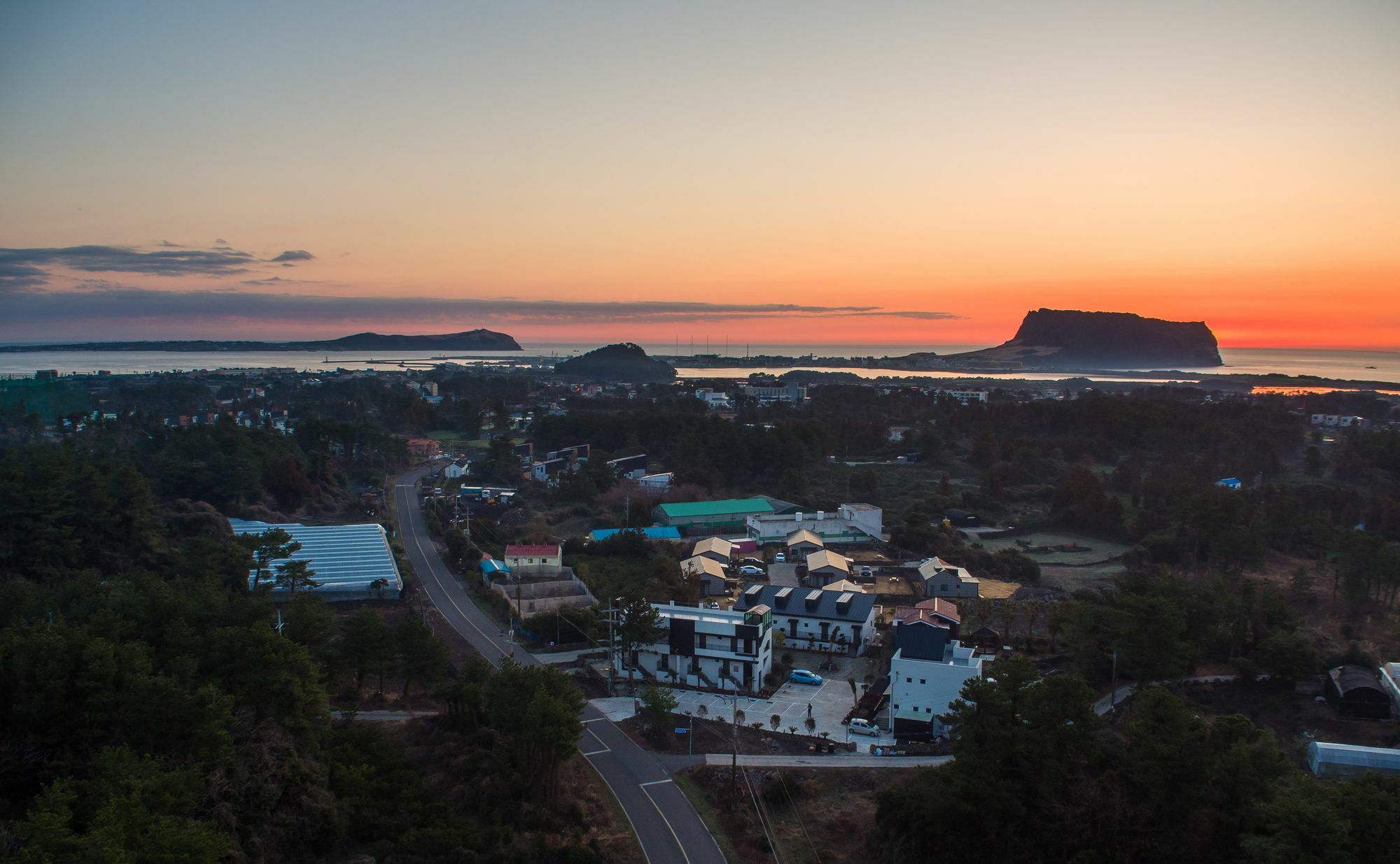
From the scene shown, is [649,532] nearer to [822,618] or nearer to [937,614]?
[822,618]

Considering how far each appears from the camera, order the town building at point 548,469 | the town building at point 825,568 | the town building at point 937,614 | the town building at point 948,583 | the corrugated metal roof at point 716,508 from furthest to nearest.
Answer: the town building at point 548,469, the corrugated metal roof at point 716,508, the town building at point 825,568, the town building at point 948,583, the town building at point 937,614

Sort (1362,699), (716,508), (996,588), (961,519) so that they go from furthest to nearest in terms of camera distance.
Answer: (961,519) → (716,508) → (996,588) → (1362,699)

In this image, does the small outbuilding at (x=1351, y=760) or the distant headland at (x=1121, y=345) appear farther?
the distant headland at (x=1121, y=345)

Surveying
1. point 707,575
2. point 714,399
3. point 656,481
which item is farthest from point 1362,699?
point 714,399

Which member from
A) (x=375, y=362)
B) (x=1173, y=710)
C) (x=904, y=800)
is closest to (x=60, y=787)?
(x=904, y=800)

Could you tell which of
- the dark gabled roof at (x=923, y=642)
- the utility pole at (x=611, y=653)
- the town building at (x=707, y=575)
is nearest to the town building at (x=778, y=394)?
the town building at (x=707, y=575)

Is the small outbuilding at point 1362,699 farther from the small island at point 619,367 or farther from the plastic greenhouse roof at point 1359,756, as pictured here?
the small island at point 619,367

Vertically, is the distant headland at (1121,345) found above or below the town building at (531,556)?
above

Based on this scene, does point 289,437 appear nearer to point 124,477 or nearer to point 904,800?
point 124,477
